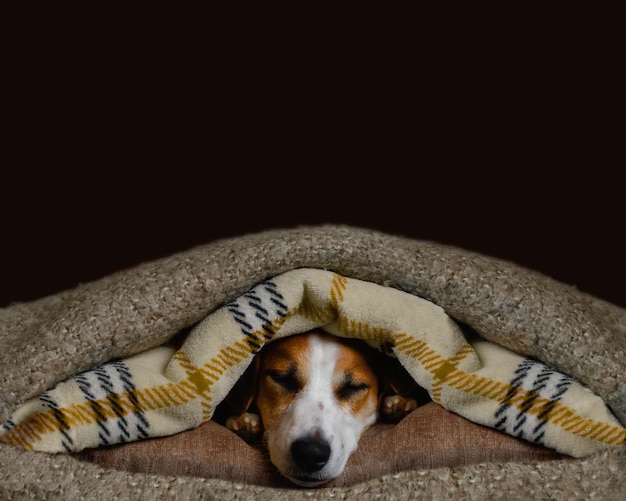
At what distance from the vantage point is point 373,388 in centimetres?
217

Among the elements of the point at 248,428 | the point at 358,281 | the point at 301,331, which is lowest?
the point at 248,428

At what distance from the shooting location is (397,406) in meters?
2.17

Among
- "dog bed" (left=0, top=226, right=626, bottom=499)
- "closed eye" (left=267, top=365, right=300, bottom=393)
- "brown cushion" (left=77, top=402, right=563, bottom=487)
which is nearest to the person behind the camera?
"dog bed" (left=0, top=226, right=626, bottom=499)

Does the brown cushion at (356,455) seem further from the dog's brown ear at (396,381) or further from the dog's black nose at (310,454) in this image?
the dog's brown ear at (396,381)

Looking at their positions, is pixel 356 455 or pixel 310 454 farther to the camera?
pixel 356 455

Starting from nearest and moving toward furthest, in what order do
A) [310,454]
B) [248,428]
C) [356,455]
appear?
[310,454]
[356,455]
[248,428]

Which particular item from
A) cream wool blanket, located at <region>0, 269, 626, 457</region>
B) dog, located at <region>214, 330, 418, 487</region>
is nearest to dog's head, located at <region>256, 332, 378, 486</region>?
dog, located at <region>214, 330, 418, 487</region>

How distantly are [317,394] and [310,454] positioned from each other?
0.23 meters

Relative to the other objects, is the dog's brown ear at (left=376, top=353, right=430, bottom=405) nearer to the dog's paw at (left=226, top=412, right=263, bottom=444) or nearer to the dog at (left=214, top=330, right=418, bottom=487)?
the dog at (left=214, top=330, right=418, bottom=487)

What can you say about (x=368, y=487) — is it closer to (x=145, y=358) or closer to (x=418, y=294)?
(x=418, y=294)

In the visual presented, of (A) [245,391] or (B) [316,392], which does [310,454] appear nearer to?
(B) [316,392]

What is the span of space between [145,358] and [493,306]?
0.88 metres

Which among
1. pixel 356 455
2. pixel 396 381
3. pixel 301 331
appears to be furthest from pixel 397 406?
pixel 301 331

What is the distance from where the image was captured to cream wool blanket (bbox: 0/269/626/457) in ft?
6.11
